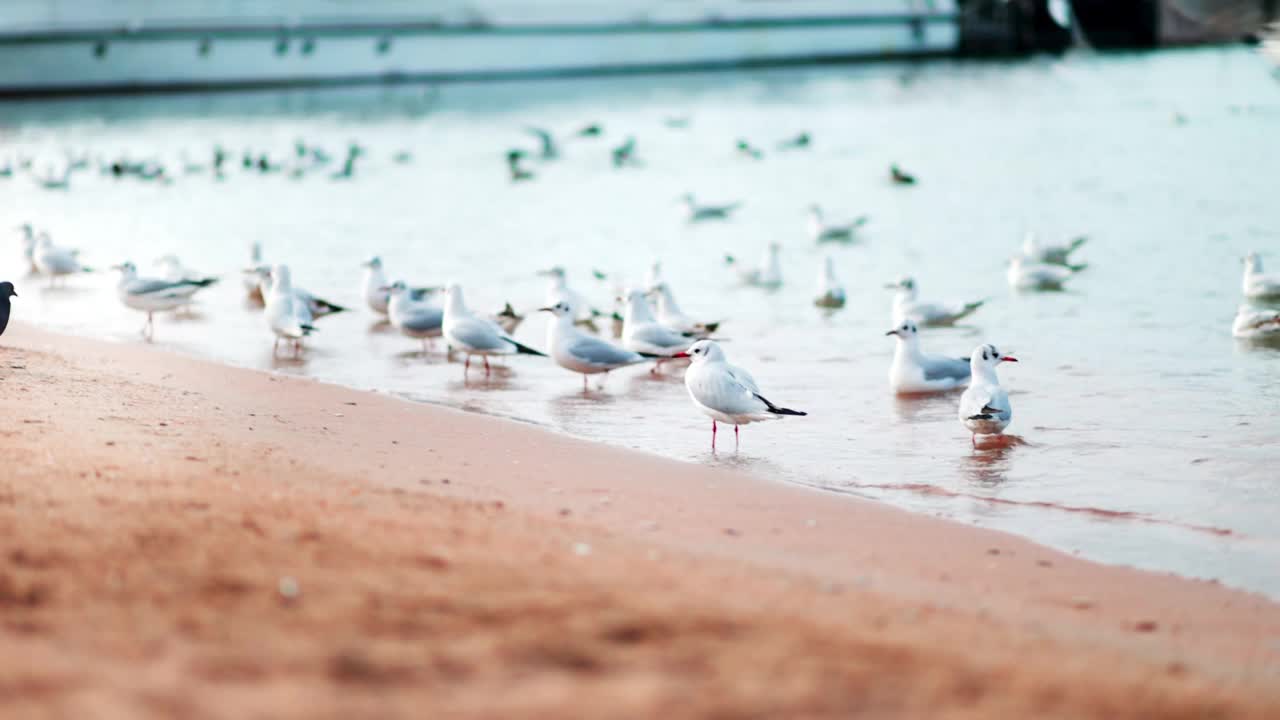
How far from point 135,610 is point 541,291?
1011 cm

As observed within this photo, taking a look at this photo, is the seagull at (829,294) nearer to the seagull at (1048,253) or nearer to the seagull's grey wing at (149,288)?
the seagull at (1048,253)

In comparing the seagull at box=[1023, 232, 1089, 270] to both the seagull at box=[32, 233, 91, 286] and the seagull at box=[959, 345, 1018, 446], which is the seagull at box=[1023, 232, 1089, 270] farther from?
the seagull at box=[32, 233, 91, 286]

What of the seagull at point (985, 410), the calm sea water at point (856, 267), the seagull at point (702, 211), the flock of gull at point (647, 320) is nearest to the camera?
the calm sea water at point (856, 267)

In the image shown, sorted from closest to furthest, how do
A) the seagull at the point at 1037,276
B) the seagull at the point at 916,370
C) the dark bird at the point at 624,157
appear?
the seagull at the point at 916,370
the seagull at the point at 1037,276
the dark bird at the point at 624,157

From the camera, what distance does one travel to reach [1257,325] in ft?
33.9

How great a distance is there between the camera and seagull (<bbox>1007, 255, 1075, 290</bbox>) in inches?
523

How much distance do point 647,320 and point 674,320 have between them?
0.57 m

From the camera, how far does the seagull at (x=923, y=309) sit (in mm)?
11227

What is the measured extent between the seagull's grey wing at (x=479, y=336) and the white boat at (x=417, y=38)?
49133 millimetres

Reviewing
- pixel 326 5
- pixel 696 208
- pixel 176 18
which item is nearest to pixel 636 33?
pixel 326 5

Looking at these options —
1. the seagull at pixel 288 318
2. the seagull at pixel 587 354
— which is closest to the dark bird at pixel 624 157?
the seagull at pixel 288 318

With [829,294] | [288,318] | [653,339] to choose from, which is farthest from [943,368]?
[288,318]

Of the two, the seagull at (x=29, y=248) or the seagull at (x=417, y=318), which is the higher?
the seagull at (x=417, y=318)

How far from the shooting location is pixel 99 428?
6.11 metres
